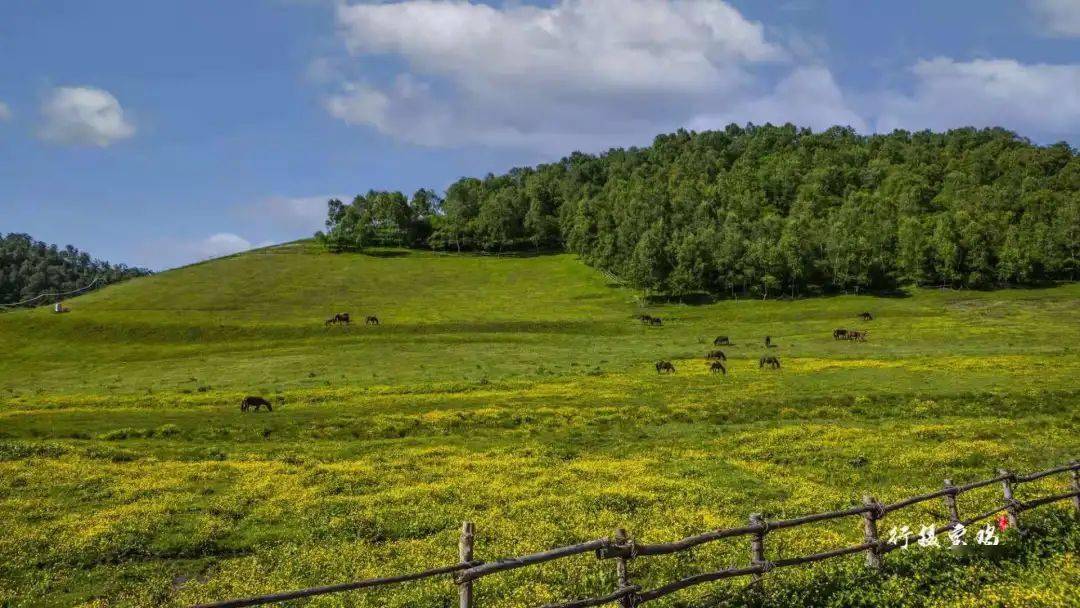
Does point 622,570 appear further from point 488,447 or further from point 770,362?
point 770,362

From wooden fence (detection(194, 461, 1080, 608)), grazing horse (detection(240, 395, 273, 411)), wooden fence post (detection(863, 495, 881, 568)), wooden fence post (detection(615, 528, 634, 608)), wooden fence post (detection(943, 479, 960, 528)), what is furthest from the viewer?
grazing horse (detection(240, 395, 273, 411))

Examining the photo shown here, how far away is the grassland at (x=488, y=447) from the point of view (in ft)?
62.8

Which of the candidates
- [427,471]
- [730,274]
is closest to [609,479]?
[427,471]

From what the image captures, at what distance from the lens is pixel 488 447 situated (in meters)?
37.4

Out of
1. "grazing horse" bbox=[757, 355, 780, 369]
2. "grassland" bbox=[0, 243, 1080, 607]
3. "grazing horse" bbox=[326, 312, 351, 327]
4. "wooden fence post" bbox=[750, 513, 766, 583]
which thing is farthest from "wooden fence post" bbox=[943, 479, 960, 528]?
"grazing horse" bbox=[326, 312, 351, 327]

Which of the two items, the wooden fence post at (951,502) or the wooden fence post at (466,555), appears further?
the wooden fence post at (951,502)

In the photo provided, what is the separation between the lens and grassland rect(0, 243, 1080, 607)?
62.8ft

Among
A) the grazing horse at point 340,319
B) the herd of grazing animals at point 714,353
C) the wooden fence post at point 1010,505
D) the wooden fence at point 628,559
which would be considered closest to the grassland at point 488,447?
the wooden fence at point 628,559

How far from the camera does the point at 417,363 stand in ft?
238

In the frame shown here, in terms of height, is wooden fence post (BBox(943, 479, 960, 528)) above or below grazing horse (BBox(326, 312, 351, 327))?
below

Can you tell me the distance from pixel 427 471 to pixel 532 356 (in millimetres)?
44600

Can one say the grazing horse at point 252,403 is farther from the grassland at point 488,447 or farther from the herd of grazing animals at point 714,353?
the grassland at point 488,447

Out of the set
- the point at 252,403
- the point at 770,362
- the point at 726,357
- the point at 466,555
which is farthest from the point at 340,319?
the point at 466,555

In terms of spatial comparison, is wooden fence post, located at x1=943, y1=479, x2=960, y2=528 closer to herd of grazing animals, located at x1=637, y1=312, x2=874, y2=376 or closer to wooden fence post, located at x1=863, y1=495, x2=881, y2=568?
wooden fence post, located at x1=863, y1=495, x2=881, y2=568
